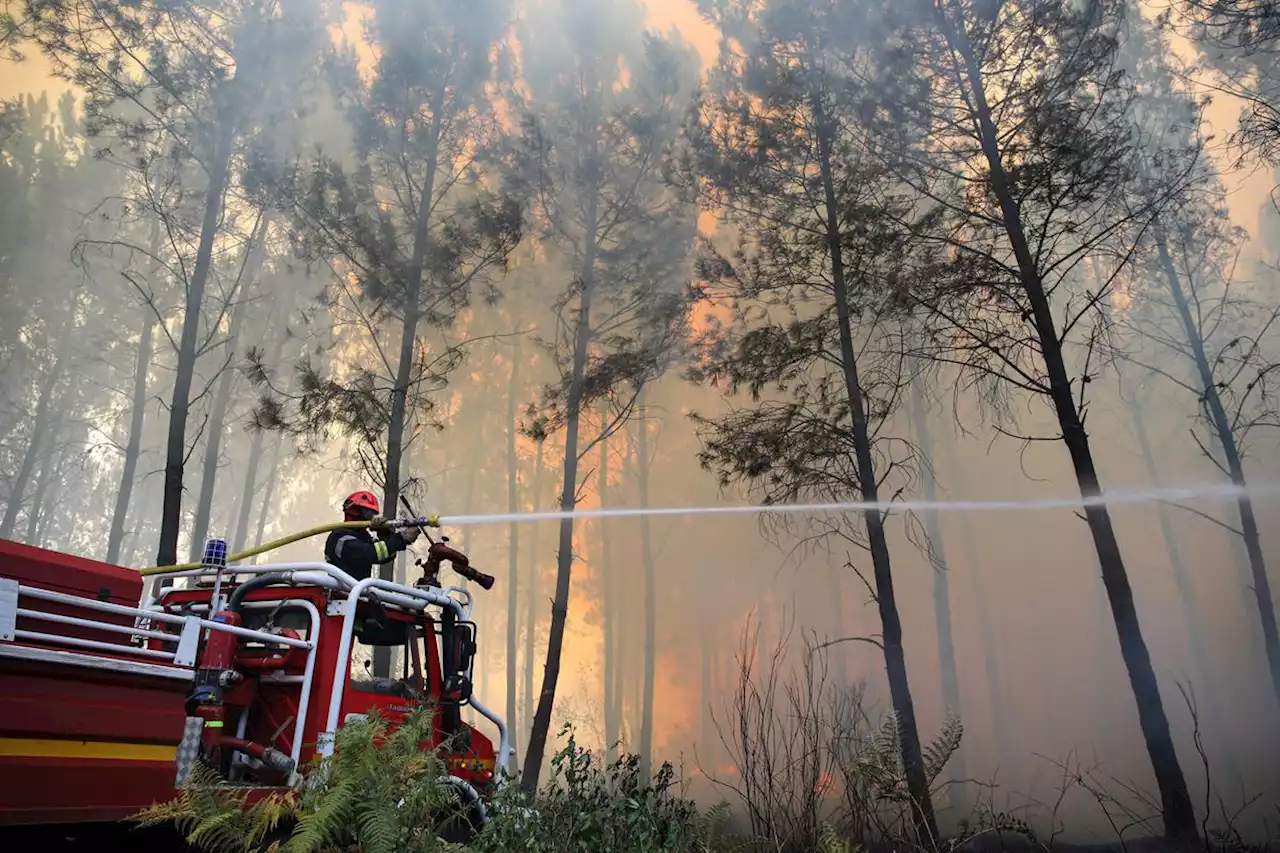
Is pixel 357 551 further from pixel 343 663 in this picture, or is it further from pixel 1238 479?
pixel 1238 479

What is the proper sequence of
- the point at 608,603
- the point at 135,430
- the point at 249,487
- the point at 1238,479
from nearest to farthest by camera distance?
the point at 1238,479, the point at 135,430, the point at 249,487, the point at 608,603

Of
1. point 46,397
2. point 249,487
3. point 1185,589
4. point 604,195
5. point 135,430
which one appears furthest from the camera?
point 249,487

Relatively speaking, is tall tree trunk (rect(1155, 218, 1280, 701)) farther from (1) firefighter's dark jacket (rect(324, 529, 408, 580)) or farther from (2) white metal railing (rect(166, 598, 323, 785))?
(2) white metal railing (rect(166, 598, 323, 785))

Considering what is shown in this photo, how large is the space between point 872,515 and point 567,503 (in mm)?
4747

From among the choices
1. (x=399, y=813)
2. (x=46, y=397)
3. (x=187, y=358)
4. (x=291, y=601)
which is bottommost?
(x=399, y=813)

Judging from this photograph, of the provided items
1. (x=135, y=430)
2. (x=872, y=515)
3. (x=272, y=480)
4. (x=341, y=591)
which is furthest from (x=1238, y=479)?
(x=272, y=480)

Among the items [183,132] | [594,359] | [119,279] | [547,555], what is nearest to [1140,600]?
[594,359]

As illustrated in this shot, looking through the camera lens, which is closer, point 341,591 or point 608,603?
point 341,591

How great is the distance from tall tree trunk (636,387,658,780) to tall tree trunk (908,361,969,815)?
650cm

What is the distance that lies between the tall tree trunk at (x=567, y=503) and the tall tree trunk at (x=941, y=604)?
5.80 meters

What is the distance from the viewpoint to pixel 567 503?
38.0ft

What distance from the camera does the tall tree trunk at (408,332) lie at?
32.6 feet

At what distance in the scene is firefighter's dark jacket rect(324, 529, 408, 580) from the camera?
5.15 metres

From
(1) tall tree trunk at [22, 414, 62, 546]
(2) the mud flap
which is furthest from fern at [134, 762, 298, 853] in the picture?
(1) tall tree trunk at [22, 414, 62, 546]
